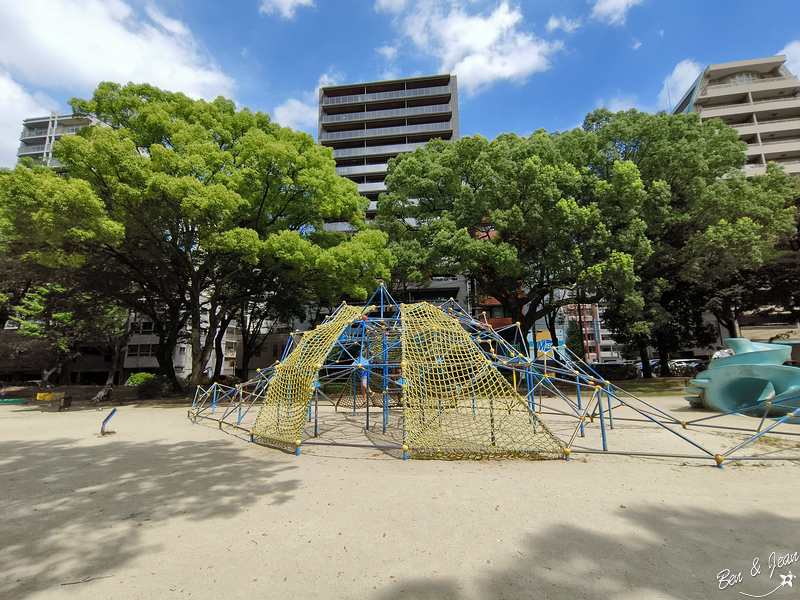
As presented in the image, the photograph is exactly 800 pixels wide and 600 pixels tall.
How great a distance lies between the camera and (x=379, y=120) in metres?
48.8

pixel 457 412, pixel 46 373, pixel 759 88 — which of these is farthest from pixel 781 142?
pixel 46 373

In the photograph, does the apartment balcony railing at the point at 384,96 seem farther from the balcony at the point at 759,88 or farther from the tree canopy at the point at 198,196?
the tree canopy at the point at 198,196

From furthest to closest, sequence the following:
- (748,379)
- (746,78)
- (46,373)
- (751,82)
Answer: (746,78)
(751,82)
(46,373)
(748,379)

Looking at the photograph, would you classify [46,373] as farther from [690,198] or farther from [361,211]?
[690,198]

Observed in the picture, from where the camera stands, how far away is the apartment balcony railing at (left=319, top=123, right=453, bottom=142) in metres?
47.2

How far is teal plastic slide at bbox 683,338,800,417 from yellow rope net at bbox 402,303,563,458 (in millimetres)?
6593

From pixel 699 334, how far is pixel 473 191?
21.2 meters

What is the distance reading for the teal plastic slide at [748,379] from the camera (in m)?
10.1

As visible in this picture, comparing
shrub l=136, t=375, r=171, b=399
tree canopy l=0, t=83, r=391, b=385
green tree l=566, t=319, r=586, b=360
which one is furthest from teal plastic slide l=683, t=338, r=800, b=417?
green tree l=566, t=319, r=586, b=360

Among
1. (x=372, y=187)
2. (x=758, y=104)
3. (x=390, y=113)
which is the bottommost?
(x=372, y=187)

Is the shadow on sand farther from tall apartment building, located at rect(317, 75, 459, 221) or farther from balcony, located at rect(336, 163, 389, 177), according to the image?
balcony, located at rect(336, 163, 389, 177)

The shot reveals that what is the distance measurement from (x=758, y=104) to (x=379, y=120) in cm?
4397

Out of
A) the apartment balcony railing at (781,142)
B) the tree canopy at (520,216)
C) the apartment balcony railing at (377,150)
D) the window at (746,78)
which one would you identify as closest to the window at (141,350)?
the apartment balcony railing at (377,150)

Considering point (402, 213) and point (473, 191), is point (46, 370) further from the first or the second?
point (473, 191)
